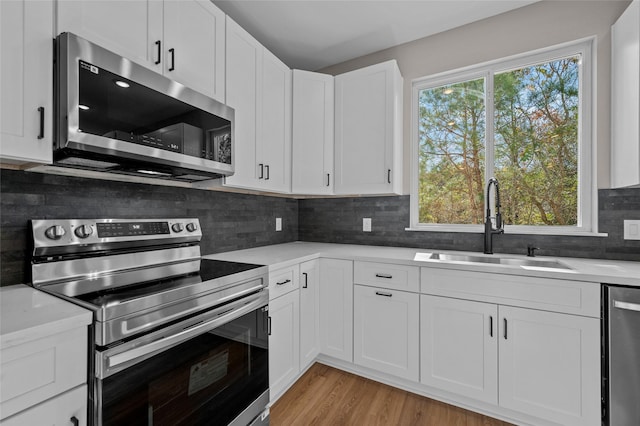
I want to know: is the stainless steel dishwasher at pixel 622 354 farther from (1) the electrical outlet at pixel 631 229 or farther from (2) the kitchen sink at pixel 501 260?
(1) the electrical outlet at pixel 631 229

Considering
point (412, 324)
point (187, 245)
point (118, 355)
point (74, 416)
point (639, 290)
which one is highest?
point (187, 245)

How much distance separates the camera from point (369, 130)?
7.89 feet

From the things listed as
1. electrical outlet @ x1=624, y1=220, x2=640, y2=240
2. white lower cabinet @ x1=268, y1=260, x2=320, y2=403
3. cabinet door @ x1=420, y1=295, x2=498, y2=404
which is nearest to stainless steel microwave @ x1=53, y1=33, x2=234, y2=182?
white lower cabinet @ x1=268, y1=260, x2=320, y2=403

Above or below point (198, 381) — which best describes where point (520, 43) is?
above

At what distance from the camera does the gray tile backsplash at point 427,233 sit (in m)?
1.86

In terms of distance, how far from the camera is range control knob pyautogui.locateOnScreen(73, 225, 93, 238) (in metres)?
1.29

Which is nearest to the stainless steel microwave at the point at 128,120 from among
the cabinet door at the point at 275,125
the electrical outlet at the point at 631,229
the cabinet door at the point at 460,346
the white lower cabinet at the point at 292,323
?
the cabinet door at the point at 275,125

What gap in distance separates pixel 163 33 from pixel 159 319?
132 cm

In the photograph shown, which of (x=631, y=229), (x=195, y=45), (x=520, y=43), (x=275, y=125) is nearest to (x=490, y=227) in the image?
(x=631, y=229)

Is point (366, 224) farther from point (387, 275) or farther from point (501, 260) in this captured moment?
point (501, 260)

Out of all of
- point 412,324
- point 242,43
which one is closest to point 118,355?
point 412,324

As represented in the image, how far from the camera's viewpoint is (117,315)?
0.93 meters

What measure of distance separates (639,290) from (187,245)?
2321mm

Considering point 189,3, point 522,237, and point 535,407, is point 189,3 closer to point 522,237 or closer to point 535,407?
point 522,237
